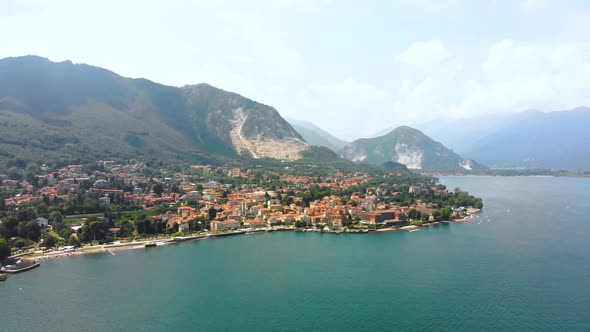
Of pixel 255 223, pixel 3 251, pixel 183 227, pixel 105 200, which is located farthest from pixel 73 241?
pixel 105 200

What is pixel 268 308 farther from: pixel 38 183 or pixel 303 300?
pixel 38 183

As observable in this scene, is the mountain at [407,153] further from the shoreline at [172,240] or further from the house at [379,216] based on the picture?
the shoreline at [172,240]

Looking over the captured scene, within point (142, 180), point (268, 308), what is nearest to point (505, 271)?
point (268, 308)

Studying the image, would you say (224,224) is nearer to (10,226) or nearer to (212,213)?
(212,213)

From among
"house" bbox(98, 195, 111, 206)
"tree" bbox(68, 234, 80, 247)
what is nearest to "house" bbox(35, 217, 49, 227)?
"tree" bbox(68, 234, 80, 247)

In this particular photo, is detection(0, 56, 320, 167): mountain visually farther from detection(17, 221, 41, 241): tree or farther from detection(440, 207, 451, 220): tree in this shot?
detection(440, 207, 451, 220): tree
